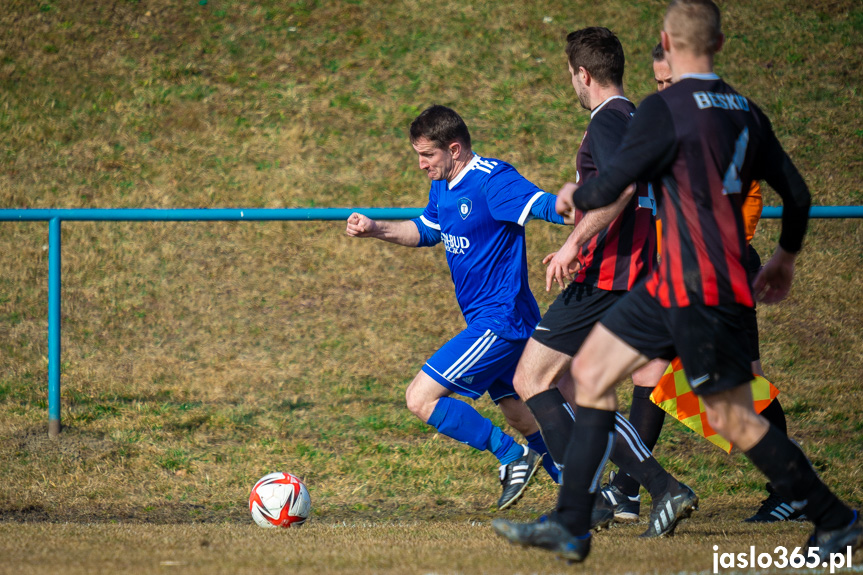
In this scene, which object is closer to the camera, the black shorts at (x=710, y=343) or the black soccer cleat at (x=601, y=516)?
the black shorts at (x=710, y=343)

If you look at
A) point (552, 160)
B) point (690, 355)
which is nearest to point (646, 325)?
point (690, 355)

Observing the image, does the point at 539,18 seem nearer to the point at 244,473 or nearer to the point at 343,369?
the point at 343,369

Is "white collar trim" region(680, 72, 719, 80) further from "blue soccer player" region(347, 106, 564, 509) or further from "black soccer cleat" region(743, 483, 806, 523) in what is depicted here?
"black soccer cleat" region(743, 483, 806, 523)

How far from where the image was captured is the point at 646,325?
10.5 ft

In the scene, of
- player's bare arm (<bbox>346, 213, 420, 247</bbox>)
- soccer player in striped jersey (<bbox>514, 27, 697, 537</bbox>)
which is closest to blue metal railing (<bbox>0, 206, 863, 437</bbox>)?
player's bare arm (<bbox>346, 213, 420, 247</bbox>)

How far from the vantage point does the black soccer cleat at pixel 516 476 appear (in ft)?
15.4

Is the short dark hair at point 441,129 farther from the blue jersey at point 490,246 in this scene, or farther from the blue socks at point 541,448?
the blue socks at point 541,448

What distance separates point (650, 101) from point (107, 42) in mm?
12378

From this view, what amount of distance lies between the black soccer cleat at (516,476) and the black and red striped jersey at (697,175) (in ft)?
6.13

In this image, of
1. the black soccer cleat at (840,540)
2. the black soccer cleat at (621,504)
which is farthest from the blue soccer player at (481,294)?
the black soccer cleat at (840,540)

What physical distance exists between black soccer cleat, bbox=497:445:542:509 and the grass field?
472 mm

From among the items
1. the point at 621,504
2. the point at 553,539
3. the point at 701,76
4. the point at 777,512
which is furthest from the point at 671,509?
the point at 701,76

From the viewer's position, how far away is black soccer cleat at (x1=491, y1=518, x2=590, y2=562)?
3191mm

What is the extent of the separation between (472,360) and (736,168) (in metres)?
1.89
